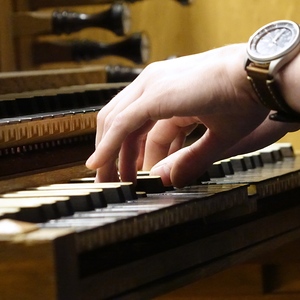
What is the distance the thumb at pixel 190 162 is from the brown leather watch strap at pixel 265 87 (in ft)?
0.42

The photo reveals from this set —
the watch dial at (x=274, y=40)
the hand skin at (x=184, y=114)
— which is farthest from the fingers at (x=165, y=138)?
the watch dial at (x=274, y=40)

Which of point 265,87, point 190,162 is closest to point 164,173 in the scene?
point 190,162

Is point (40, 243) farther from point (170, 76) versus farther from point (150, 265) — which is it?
point (170, 76)

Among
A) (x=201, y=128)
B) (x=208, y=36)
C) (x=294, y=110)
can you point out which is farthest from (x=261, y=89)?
(x=208, y=36)

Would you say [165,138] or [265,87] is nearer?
[265,87]

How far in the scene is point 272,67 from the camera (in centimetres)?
110

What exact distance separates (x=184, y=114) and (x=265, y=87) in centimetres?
11

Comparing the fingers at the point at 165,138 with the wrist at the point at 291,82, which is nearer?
the wrist at the point at 291,82

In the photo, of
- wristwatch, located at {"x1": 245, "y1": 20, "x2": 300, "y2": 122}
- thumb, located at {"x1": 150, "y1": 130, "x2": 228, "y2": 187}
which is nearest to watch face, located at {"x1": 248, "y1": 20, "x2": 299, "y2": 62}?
wristwatch, located at {"x1": 245, "y1": 20, "x2": 300, "y2": 122}

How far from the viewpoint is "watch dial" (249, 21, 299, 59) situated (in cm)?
112

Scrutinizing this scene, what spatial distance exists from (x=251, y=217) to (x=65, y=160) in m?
0.32

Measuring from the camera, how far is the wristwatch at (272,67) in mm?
1091

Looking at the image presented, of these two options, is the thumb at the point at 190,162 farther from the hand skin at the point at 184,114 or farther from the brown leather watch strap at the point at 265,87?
the brown leather watch strap at the point at 265,87

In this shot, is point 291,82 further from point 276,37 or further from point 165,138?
point 165,138
